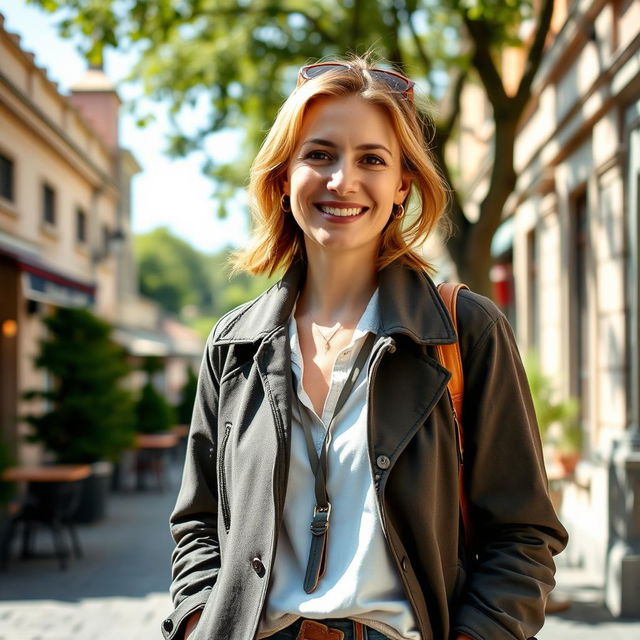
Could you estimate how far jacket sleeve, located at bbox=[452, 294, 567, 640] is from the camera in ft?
6.02

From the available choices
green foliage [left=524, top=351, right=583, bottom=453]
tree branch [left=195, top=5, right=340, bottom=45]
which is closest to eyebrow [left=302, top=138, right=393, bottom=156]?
green foliage [left=524, top=351, right=583, bottom=453]

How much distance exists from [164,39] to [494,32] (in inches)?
134

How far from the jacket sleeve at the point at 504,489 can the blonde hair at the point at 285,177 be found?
38 cm

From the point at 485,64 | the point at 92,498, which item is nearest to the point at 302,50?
the point at 485,64

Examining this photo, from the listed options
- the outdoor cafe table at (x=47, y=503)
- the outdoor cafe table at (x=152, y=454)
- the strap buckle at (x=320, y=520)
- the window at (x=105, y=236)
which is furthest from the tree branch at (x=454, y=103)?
the window at (x=105, y=236)

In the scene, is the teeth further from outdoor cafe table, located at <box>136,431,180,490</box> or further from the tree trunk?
outdoor cafe table, located at <box>136,431,180,490</box>

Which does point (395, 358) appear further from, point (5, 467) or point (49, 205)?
point (49, 205)

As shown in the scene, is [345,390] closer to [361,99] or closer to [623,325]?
[361,99]

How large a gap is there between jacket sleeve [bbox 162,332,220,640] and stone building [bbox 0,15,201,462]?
318 inches

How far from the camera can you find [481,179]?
16875mm

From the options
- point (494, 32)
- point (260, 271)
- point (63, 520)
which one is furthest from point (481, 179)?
point (260, 271)

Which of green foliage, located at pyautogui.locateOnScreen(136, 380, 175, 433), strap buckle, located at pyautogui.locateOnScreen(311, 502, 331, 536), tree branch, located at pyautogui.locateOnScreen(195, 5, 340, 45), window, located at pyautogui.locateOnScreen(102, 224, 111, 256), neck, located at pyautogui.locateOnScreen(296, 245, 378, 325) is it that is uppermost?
tree branch, located at pyautogui.locateOnScreen(195, 5, 340, 45)

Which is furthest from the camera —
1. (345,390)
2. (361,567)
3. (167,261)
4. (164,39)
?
(167,261)

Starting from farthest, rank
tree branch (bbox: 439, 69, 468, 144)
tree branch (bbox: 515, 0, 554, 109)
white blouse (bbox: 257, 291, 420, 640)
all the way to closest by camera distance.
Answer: tree branch (bbox: 439, 69, 468, 144) → tree branch (bbox: 515, 0, 554, 109) → white blouse (bbox: 257, 291, 420, 640)
